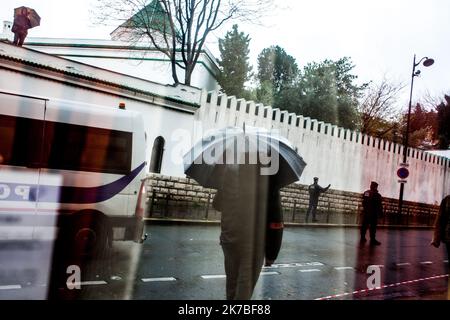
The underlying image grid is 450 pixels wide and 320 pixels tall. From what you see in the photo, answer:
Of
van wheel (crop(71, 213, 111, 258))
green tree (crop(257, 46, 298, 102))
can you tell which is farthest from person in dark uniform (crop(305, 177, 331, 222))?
green tree (crop(257, 46, 298, 102))

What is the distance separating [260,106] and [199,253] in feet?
27.9

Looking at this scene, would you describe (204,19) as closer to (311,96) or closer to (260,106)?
(260,106)

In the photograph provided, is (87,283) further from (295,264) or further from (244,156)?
(295,264)

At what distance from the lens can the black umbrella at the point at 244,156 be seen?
306cm

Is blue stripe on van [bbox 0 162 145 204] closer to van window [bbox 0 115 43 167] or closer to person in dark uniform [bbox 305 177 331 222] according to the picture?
van window [bbox 0 115 43 167]

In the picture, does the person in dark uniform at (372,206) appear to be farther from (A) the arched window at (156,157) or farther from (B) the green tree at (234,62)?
(B) the green tree at (234,62)

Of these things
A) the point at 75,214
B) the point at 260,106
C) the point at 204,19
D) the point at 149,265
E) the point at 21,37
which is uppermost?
the point at 204,19

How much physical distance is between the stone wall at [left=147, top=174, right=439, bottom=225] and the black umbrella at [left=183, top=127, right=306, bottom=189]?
7.74 meters

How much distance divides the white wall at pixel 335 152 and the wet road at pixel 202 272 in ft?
18.4

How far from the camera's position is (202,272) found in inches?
227

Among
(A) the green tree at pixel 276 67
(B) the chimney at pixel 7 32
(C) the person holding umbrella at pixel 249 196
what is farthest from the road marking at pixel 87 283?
(A) the green tree at pixel 276 67

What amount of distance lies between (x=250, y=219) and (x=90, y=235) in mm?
3652
